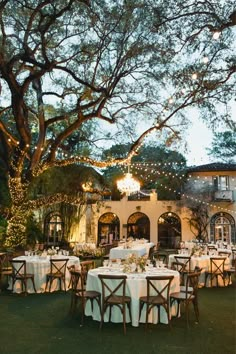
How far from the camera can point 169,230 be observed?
20594 millimetres

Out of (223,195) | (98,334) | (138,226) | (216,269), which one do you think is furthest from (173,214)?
(98,334)

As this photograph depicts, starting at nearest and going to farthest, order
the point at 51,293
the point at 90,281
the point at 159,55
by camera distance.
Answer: the point at 90,281 → the point at 51,293 → the point at 159,55

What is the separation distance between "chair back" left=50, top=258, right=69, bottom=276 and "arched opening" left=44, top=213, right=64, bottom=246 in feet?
35.1

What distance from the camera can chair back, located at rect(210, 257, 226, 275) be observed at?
8.30 meters

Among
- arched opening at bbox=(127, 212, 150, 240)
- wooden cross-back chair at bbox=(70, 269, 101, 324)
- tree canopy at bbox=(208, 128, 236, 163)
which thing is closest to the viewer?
wooden cross-back chair at bbox=(70, 269, 101, 324)

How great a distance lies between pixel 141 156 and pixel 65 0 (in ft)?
56.1

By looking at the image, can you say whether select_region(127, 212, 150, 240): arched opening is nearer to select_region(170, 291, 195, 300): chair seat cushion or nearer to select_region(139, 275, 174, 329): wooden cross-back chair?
select_region(170, 291, 195, 300): chair seat cushion

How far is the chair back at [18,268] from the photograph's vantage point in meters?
7.10

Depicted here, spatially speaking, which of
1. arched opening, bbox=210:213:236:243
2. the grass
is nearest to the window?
arched opening, bbox=210:213:236:243

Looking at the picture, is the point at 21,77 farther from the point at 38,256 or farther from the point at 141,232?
the point at 141,232

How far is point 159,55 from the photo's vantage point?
31.7 feet

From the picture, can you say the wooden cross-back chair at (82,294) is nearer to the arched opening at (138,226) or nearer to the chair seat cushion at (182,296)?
the chair seat cushion at (182,296)

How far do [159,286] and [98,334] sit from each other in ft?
4.00

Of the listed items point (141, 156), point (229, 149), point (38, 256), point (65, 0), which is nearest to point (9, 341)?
point (38, 256)
